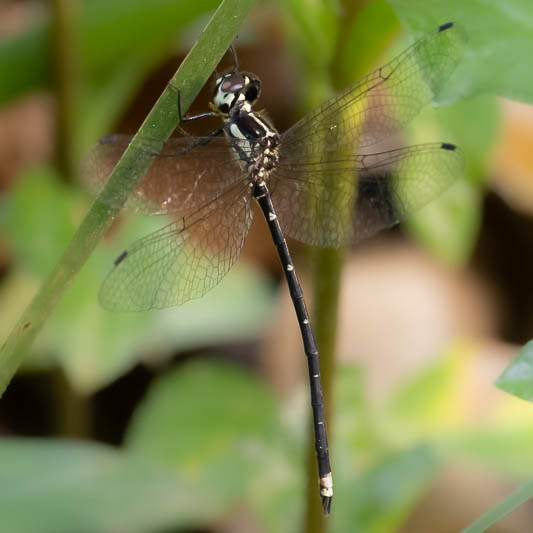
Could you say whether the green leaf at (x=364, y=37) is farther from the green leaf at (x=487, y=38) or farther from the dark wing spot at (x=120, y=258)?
the dark wing spot at (x=120, y=258)

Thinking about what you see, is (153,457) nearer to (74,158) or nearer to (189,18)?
(74,158)

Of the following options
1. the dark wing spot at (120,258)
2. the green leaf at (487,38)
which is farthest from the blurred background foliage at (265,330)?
the dark wing spot at (120,258)

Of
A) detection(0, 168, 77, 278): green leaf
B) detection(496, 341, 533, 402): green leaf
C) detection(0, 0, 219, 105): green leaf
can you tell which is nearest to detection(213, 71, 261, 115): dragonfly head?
detection(0, 168, 77, 278): green leaf

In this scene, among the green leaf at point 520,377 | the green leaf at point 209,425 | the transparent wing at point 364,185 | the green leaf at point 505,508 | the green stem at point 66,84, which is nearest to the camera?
the green leaf at point 520,377

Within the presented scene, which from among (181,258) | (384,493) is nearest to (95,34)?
(181,258)

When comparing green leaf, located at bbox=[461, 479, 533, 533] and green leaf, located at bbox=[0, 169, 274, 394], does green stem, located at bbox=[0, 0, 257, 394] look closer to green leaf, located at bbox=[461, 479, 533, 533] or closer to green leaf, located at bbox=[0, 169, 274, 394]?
green leaf, located at bbox=[461, 479, 533, 533]

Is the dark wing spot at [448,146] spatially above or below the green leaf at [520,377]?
above

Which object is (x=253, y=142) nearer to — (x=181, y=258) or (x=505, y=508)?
(x=181, y=258)
